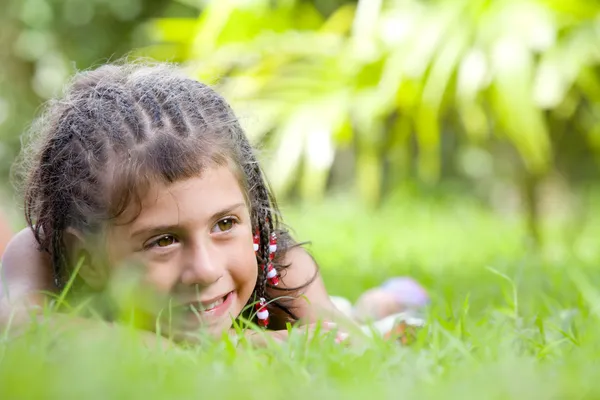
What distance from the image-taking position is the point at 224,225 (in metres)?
1.99

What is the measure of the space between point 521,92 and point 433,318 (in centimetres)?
256

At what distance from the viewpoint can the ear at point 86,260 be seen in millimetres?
2020

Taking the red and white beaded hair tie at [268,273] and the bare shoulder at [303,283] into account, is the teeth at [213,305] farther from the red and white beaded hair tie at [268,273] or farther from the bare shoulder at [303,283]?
the bare shoulder at [303,283]

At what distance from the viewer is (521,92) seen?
4258 mm

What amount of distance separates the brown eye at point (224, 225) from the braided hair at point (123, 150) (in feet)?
0.41

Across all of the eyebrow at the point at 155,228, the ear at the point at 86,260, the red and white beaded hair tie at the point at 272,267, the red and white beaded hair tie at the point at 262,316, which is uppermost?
the eyebrow at the point at 155,228

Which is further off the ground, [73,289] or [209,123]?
[209,123]

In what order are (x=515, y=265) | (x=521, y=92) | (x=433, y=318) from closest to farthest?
(x=433, y=318)
(x=515, y=265)
(x=521, y=92)

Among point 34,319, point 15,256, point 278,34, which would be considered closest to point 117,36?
point 278,34

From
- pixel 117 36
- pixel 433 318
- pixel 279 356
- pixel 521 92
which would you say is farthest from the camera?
pixel 117 36

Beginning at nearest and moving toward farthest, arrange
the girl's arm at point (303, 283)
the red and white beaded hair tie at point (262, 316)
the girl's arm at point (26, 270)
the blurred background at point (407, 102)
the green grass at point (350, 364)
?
the green grass at point (350, 364)
the girl's arm at point (26, 270)
the red and white beaded hair tie at point (262, 316)
the girl's arm at point (303, 283)
the blurred background at point (407, 102)

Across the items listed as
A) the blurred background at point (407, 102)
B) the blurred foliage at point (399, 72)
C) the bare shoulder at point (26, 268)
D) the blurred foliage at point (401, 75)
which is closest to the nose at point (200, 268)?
the bare shoulder at point (26, 268)

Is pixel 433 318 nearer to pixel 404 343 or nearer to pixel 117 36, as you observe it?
pixel 404 343

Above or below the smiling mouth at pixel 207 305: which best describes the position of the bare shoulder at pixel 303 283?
below
